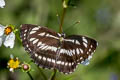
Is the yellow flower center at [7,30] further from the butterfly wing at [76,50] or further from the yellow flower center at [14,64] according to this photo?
the butterfly wing at [76,50]

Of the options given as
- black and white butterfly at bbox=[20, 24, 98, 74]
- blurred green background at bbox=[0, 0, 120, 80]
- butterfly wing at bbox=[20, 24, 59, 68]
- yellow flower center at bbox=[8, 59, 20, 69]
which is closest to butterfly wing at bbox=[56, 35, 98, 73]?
black and white butterfly at bbox=[20, 24, 98, 74]

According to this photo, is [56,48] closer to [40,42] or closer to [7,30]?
[40,42]

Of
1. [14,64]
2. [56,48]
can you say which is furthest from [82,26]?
[14,64]

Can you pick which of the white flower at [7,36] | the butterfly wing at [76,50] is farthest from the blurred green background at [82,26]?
the butterfly wing at [76,50]

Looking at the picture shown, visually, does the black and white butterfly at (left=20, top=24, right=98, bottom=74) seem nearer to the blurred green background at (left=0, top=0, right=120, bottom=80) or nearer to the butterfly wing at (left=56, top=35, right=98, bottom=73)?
the butterfly wing at (left=56, top=35, right=98, bottom=73)

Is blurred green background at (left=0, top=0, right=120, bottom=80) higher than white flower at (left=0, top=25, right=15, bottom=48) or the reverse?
the reverse

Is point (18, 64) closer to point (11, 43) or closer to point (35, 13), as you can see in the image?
point (11, 43)
